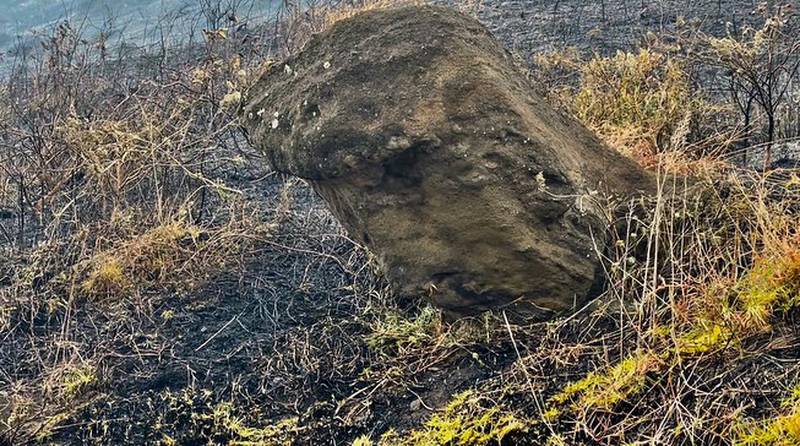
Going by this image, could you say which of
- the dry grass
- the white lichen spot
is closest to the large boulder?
the white lichen spot

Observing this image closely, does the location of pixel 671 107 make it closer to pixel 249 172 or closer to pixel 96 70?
pixel 249 172

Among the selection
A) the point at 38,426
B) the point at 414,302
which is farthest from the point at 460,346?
the point at 38,426

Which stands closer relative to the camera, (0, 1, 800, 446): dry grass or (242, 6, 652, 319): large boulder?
(0, 1, 800, 446): dry grass

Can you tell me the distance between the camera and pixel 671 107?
5.07 m

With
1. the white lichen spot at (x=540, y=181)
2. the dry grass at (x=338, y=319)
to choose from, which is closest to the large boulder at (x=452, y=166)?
the white lichen spot at (x=540, y=181)

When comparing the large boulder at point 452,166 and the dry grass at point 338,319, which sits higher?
the large boulder at point 452,166

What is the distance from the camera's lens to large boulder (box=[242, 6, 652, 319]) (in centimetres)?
336

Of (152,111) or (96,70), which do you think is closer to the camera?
(152,111)

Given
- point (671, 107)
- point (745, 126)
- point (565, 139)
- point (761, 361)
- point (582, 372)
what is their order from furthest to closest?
1. point (671, 107)
2. point (745, 126)
3. point (565, 139)
4. point (582, 372)
5. point (761, 361)

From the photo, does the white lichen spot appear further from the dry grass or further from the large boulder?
the dry grass

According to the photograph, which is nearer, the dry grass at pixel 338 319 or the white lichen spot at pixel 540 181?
the dry grass at pixel 338 319

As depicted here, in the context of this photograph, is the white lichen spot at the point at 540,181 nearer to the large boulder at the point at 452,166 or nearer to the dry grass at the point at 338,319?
the large boulder at the point at 452,166

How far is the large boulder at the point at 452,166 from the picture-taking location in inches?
132

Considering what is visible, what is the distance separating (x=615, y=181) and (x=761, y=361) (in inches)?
42.4
